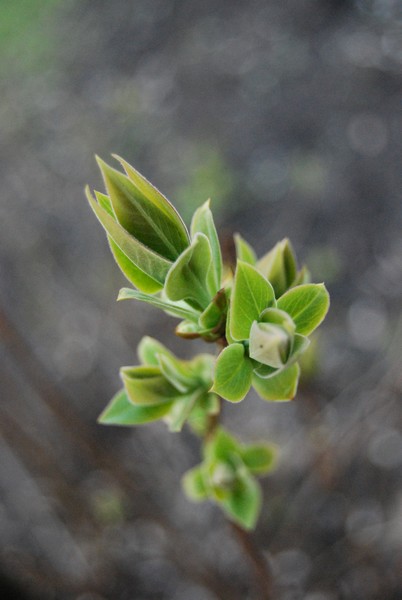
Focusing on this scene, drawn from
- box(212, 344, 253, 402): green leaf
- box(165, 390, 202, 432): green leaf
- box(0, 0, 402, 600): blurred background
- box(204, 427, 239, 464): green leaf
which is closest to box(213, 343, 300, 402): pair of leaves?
box(212, 344, 253, 402): green leaf

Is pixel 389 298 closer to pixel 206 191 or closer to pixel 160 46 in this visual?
pixel 206 191

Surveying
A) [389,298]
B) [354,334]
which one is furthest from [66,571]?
[389,298]

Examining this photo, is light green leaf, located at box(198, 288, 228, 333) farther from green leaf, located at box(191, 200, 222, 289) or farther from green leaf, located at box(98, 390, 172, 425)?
green leaf, located at box(98, 390, 172, 425)

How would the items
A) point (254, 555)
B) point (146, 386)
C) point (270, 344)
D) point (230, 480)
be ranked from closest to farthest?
point (270, 344), point (146, 386), point (230, 480), point (254, 555)

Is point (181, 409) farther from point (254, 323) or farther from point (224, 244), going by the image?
point (224, 244)

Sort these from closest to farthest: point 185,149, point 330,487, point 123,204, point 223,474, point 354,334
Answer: point 123,204 → point 223,474 → point 330,487 → point 354,334 → point 185,149

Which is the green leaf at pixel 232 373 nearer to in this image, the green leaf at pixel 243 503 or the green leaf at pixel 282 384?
the green leaf at pixel 282 384

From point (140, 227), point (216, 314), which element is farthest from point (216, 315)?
point (140, 227)
